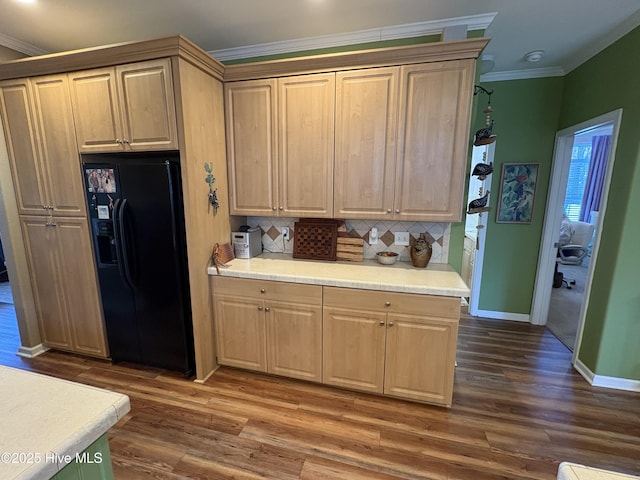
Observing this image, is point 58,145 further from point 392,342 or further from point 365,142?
point 392,342

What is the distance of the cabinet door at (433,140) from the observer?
199 cm

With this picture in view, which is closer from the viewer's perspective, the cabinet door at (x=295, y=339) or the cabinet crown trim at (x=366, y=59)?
the cabinet crown trim at (x=366, y=59)

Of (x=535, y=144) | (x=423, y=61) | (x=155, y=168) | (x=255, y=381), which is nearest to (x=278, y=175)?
(x=155, y=168)

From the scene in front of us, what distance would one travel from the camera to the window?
21.4 ft

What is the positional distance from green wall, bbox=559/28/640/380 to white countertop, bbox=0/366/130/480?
3.13 metres

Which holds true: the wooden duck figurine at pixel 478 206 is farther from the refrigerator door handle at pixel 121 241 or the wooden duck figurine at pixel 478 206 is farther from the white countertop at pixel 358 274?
the refrigerator door handle at pixel 121 241

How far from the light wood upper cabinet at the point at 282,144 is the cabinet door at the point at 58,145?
3.82ft

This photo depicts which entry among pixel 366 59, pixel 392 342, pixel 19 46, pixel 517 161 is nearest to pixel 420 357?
pixel 392 342

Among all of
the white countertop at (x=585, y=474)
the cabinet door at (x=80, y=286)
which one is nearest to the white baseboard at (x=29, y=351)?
the cabinet door at (x=80, y=286)

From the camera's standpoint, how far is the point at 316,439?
186 centimetres

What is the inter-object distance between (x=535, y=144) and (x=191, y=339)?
3855 millimetres

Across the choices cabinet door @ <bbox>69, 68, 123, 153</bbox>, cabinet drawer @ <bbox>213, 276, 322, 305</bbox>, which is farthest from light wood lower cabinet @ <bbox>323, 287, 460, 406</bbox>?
cabinet door @ <bbox>69, 68, 123, 153</bbox>

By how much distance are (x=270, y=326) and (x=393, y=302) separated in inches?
37.4

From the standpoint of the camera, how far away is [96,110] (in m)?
2.17
